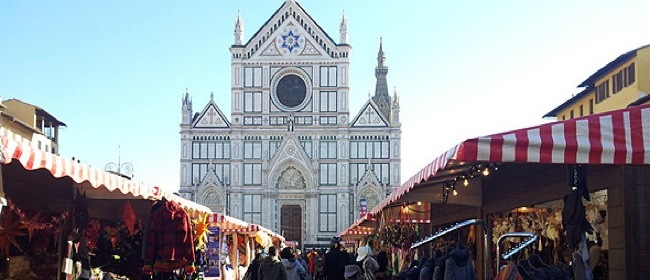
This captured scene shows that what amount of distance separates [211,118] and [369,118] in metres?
11.8

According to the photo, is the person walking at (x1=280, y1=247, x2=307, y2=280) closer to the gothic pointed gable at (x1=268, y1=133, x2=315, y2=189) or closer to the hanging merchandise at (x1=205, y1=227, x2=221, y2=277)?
the hanging merchandise at (x1=205, y1=227, x2=221, y2=277)

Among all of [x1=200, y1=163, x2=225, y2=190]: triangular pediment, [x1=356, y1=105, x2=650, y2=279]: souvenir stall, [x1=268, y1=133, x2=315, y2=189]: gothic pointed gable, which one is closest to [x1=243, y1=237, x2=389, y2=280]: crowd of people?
[x1=356, y1=105, x2=650, y2=279]: souvenir stall

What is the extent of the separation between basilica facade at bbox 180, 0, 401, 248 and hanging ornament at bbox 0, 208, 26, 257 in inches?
1984

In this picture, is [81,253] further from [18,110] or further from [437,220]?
[18,110]

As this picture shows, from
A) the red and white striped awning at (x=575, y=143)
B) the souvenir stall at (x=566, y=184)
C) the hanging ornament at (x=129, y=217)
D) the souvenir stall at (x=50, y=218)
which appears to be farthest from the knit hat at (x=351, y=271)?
the red and white striped awning at (x=575, y=143)

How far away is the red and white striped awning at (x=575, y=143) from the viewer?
612 centimetres

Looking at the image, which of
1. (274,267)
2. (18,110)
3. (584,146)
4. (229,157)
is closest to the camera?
(584,146)

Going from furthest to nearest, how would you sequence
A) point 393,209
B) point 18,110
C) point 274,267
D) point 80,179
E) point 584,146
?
point 18,110 < point 393,209 < point 274,267 < point 80,179 < point 584,146

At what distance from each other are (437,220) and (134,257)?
8487 mm

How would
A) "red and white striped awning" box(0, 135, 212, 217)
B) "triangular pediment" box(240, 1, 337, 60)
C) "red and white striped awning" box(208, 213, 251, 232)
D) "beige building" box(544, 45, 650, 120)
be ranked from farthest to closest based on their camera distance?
"triangular pediment" box(240, 1, 337, 60) < "beige building" box(544, 45, 650, 120) < "red and white striped awning" box(208, 213, 251, 232) < "red and white striped awning" box(0, 135, 212, 217)

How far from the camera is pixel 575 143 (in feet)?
20.2

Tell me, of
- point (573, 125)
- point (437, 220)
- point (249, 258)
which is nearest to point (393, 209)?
point (437, 220)

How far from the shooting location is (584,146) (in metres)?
6.14

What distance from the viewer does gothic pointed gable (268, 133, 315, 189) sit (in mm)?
60156
